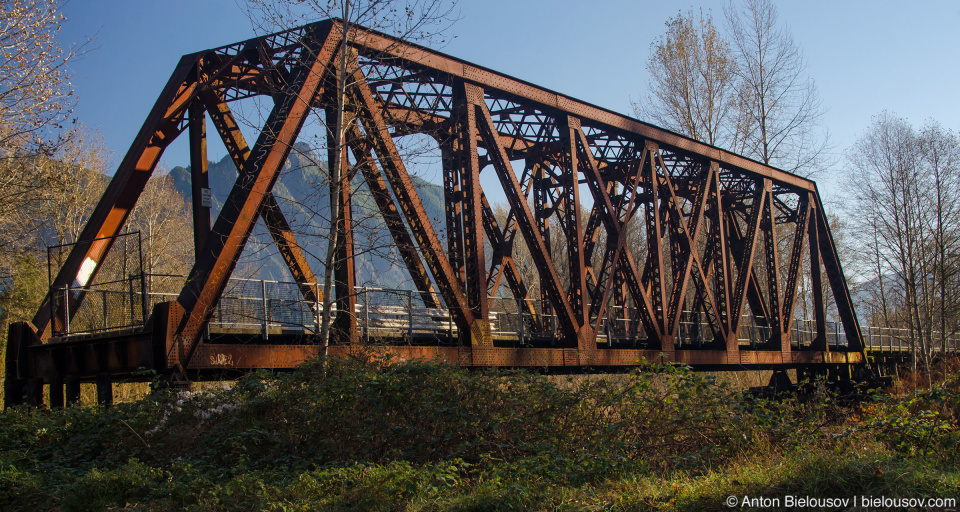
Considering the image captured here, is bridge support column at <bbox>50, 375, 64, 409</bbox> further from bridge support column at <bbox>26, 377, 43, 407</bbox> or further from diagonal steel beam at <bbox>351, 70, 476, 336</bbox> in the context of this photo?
diagonal steel beam at <bbox>351, 70, 476, 336</bbox>

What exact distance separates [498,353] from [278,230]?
4.91m

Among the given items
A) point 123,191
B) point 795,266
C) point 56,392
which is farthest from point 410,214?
point 795,266

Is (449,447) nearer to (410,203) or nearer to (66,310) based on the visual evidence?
(410,203)

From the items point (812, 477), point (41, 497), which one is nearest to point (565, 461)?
point (812, 477)

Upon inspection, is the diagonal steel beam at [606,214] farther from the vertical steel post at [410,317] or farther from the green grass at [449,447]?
the green grass at [449,447]

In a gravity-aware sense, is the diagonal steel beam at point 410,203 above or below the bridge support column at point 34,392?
above

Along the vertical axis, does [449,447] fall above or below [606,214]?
below

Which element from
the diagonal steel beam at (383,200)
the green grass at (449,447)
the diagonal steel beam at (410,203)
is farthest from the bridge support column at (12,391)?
the diagonal steel beam at (410,203)

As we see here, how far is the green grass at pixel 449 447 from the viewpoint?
6805 mm

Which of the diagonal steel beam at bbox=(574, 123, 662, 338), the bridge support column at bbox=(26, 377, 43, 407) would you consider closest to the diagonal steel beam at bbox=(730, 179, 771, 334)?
the diagonal steel beam at bbox=(574, 123, 662, 338)

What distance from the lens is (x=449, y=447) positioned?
9.28m

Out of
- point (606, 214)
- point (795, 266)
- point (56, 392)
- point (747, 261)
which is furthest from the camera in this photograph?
point (795, 266)

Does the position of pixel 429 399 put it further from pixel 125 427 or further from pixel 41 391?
pixel 41 391

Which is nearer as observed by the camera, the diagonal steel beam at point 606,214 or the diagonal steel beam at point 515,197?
the diagonal steel beam at point 515,197
